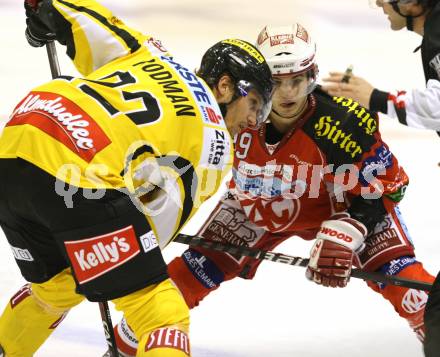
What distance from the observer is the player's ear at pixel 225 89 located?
92.3 inches

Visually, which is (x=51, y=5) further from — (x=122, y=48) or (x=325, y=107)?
(x=325, y=107)

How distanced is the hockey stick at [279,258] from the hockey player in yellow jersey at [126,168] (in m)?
0.53

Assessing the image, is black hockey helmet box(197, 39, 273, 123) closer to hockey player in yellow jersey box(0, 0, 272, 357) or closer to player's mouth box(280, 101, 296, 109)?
hockey player in yellow jersey box(0, 0, 272, 357)

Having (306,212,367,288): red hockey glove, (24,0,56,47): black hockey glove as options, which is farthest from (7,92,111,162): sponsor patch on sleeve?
(306,212,367,288): red hockey glove

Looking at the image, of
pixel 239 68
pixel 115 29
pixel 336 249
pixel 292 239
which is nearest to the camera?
pixel 239 68

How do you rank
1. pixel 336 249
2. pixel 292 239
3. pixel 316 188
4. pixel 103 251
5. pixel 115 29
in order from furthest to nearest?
pixel 292 239, pixel 316 188, pixel 336 249, pixel 115 29, pixel 103 251

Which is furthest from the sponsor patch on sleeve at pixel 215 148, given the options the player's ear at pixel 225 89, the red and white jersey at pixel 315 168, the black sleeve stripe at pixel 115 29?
the red and white jersey at pixel 315 168

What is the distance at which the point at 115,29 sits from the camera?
2512mm

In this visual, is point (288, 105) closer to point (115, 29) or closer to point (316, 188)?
point (316, 188)

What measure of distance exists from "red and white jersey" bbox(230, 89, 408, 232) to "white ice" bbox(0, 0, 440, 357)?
39 cm

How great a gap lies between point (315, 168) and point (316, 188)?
0.09 m

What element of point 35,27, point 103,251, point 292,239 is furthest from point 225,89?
point 292,239

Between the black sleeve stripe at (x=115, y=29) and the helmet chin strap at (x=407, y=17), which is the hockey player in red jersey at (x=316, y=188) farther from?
the black sleeve stripe at (x=115, y=29)

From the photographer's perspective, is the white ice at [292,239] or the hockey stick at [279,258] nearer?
the hockey stick at [279,258]
